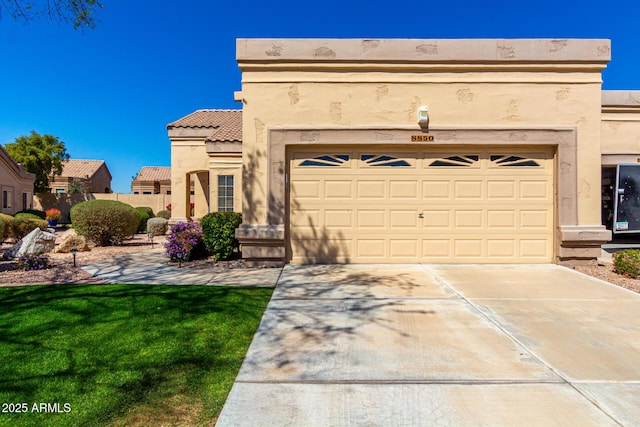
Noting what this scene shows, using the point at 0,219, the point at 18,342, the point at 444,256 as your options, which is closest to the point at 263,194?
the point at 444,256

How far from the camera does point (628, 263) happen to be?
7227 millimetres

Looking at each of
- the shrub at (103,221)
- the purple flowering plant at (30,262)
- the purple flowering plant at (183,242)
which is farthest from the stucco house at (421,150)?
the shrub at (103,221)

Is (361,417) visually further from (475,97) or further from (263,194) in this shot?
(475,97)

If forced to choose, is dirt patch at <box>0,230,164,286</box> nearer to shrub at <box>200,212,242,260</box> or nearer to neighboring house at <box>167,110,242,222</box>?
shrub at <box>200,212,242,260</box>

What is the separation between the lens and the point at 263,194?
8.18 m

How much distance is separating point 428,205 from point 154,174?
150 ft

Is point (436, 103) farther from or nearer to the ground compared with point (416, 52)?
nearer to the ground

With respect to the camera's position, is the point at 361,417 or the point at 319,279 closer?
the point at 361,417

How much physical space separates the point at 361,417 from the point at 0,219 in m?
11.7

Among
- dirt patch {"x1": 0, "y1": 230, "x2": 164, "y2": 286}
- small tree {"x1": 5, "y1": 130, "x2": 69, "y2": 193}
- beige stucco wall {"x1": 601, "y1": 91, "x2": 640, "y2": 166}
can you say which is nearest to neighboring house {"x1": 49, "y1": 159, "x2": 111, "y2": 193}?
small tree {"x1": 5, "y1": 130, "x2": 69, "y2": 193}

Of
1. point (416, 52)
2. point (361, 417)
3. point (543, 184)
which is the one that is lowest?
point (361, 417)

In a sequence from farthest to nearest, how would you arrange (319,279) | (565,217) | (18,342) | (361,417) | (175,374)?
(565,217), (319,279), (18,342), (175,374), (361,417)

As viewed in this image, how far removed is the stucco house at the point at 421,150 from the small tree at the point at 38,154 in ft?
104

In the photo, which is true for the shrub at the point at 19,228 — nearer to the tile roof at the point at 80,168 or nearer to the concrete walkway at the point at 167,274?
the concrete walkway at the point at 167,274
